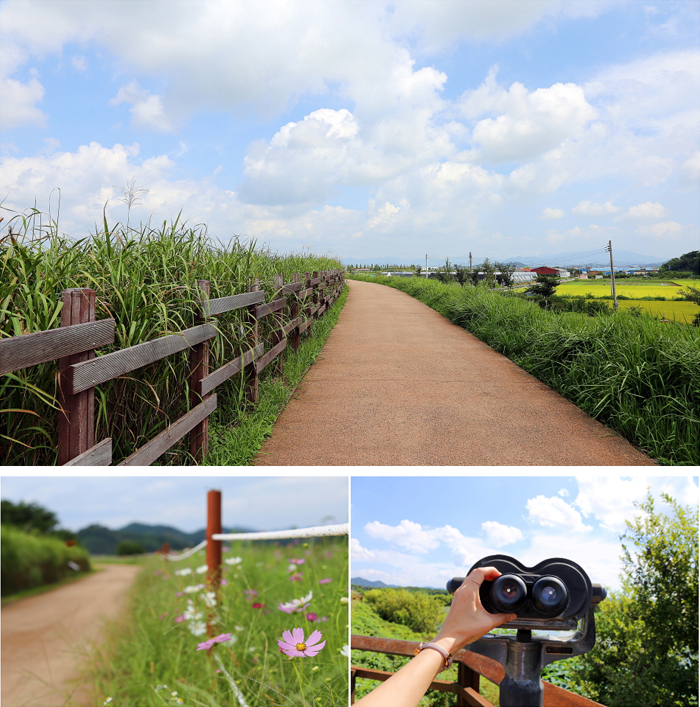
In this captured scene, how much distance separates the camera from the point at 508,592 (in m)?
1.11

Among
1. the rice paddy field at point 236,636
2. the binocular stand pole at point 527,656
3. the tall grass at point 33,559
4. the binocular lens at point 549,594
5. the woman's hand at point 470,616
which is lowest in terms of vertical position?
the rice paddy field at point 236,636

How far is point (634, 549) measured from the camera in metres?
1.59

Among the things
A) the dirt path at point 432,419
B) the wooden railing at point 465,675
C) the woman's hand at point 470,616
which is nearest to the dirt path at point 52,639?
the wooden railing at point 465,675

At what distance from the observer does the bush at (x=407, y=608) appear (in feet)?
4.91

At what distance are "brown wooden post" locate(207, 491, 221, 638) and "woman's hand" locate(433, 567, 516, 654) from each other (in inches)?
50.6

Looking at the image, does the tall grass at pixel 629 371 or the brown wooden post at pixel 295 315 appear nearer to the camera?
the tall grass at pixel 629 371

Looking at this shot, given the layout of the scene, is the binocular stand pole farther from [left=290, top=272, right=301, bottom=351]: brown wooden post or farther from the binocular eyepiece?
[left=290, top=272, right=301, bottom=351]: brown wooden post

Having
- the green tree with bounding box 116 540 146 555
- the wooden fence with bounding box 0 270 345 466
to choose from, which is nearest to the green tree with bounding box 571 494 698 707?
the green tree with bounding box 116 540 146 555

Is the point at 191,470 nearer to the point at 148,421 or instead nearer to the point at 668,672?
the point at 668,672

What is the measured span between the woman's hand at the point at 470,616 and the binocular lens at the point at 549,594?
65mm

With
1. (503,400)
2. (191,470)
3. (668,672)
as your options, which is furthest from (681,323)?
(191,470)

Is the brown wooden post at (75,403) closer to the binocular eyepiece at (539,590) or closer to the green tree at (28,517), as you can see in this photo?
the green tree at (28,517)

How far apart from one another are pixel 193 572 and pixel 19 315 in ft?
4.43

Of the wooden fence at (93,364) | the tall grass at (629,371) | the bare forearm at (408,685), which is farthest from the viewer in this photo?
the tall grass at (629,371)
